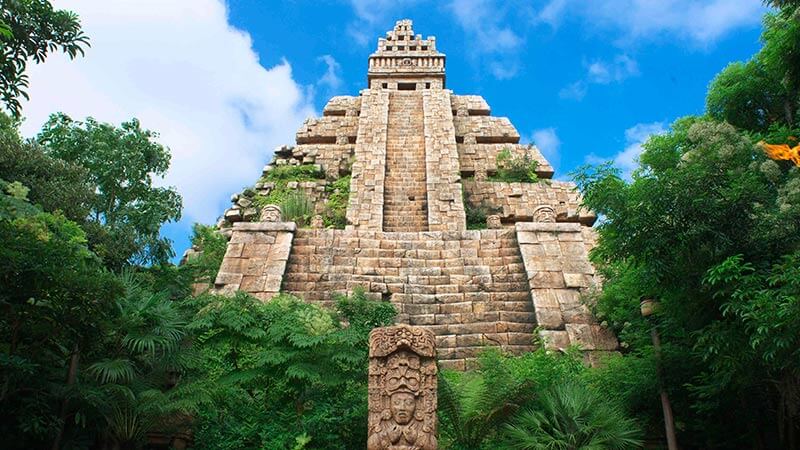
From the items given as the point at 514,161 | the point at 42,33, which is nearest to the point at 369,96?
the point at 514,161

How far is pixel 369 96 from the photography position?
21.8 metres

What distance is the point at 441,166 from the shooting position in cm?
1761

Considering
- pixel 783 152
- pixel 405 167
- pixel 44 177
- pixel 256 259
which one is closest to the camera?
pixel 783 152

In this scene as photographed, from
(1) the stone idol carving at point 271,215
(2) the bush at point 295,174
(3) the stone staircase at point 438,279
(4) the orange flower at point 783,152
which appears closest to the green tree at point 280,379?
(3) the stone staircase at point 438,279

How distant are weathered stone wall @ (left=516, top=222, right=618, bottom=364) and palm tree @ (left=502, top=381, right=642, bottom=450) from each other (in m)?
3.03

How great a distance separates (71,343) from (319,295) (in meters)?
4.98

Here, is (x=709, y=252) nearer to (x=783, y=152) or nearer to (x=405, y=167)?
(x=783, y=152)

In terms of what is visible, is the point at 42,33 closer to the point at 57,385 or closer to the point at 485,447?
the point at 57,385

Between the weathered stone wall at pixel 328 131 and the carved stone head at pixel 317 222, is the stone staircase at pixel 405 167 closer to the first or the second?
the weathered stone wall at pixel 328 131

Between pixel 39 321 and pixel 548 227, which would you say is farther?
pixel 548 227

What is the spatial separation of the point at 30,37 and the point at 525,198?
1297cm

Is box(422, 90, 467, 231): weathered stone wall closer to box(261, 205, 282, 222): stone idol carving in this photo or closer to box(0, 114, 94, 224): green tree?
box(261, 205, 282, 222): stone idol carving

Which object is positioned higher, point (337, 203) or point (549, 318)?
point (337, 203)

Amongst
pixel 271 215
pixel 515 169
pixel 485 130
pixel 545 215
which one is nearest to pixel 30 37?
pixel 271 215
